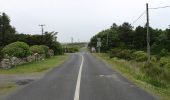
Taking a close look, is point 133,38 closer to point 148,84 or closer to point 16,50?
point 16,50

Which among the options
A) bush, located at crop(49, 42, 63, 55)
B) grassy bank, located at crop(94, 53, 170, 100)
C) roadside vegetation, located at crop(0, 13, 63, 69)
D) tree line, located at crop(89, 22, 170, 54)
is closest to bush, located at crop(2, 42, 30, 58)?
roadside vegetation, located at crop(0, 13, 63, 69)

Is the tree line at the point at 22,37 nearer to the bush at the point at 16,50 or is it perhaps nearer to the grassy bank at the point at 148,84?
the bush at the point at 16,50

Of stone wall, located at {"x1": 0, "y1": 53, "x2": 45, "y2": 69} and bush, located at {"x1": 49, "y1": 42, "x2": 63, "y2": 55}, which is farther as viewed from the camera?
bush, located at {"x1": 49, "y1": 42, "x2": 63, "y2": 55}

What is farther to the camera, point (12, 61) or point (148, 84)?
point (12, 61)

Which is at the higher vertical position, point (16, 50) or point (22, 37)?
point (22, 37)

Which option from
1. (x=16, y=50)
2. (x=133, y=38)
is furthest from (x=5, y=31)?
(x=16, y=50)

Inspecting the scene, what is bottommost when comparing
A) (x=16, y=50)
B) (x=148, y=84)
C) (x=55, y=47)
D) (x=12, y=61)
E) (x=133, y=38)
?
(x=148, y=84)

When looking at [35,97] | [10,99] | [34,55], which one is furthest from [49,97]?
[34,55]

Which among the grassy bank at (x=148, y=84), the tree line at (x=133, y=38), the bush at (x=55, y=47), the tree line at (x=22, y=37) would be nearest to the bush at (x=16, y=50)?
the grassy bank at (x=148, y=84)

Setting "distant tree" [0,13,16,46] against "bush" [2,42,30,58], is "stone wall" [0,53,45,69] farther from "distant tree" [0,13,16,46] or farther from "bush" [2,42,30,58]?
"distant tree" [0,13,16,46]

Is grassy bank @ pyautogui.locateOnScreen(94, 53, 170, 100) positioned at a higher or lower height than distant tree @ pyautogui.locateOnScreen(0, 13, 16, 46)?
lower

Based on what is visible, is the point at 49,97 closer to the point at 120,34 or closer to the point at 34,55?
the point at 34,55

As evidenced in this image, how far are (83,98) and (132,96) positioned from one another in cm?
201

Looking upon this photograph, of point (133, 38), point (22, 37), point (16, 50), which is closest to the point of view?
point (16, 50)
